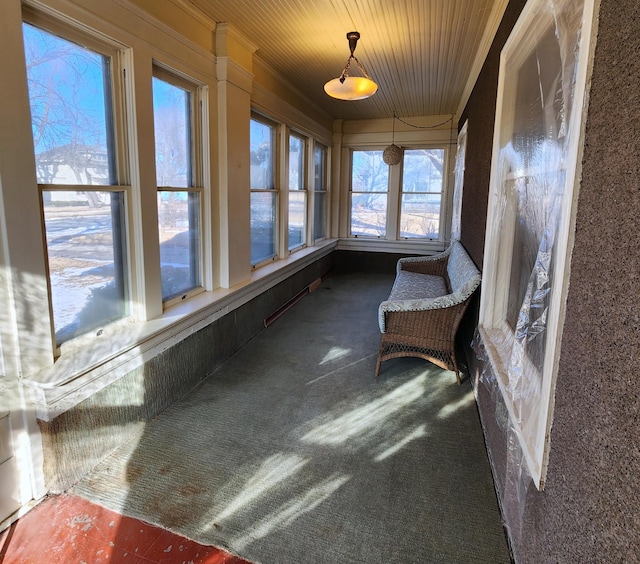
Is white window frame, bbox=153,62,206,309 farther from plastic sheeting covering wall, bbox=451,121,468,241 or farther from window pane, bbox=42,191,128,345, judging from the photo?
plastic sheeting covering wall, bbox=451,121,468,241

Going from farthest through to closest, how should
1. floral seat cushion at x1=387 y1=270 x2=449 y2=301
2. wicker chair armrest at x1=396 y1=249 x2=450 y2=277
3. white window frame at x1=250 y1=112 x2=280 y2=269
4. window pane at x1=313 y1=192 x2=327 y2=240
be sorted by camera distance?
window pane at x1=313 y1=192 x2=327 y2=240 < wicker chair armrest at x1=396 y1=249 x2=450 y2=277 < white window frame at x1=250 y1=112 x2=280 y2=269 < floral seat cushion at x1=387 y1=270 x2=449 y2=301

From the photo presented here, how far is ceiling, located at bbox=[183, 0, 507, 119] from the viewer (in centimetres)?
266

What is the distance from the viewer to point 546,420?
1173 millimetres

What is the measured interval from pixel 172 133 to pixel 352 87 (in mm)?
1330

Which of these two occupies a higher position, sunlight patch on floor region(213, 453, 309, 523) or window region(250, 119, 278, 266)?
window region(250, 119, 278, 266)

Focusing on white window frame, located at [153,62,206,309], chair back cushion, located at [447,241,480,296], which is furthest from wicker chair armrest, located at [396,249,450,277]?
white window frame, located at [153,62,206,309]

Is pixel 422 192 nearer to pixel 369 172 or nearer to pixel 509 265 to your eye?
pixel 369 172

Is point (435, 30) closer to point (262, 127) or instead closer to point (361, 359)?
point (262, 127)

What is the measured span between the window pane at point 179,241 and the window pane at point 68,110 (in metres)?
0.54

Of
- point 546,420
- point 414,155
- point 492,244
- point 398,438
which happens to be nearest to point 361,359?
point 398,438

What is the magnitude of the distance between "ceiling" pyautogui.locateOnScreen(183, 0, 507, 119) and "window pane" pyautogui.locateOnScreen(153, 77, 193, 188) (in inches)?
22.3

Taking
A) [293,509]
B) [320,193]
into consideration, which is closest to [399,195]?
[320,193]

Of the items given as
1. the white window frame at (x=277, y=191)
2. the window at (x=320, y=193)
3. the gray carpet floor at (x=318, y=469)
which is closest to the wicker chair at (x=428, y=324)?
the gray carpet floor at (x=318, y=469)

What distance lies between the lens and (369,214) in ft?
22.2
